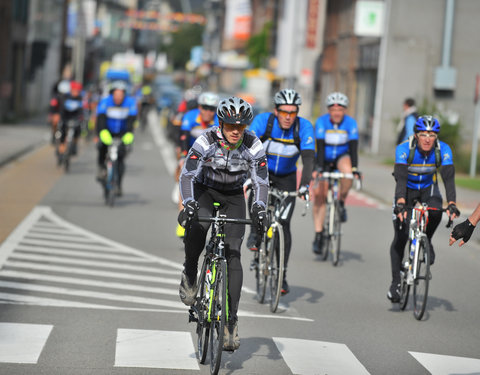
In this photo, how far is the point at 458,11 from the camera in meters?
36.6

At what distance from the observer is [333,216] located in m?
12.8

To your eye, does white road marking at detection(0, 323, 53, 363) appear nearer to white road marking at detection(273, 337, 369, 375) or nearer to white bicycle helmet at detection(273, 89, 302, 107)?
white road marking at detection(273, 337, 369, 375)

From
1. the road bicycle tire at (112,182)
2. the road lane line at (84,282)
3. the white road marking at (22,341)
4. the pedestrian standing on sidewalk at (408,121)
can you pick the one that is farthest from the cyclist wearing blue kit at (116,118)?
the white road marking at (22,341)

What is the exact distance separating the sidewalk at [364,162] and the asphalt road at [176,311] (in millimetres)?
5718

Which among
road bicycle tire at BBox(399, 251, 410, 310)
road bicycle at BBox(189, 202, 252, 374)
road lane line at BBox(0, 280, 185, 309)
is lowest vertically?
road lane line at BBox(0, 280, 185, 309)

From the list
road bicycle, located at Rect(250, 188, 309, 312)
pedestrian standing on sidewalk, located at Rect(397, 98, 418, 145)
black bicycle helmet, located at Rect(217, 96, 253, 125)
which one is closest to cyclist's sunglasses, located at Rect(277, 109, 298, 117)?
road bicycle, located at Rect(250, 188, 309, 312)

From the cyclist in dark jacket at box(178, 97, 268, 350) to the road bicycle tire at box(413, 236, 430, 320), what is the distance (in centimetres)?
244

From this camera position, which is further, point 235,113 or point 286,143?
point 286,143

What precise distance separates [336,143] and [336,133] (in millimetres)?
128

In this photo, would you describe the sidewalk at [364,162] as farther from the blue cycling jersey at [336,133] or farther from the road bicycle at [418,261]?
the road bicycle at [418,261]

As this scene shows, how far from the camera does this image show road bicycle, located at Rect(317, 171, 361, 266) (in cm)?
1259

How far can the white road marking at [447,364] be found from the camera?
24.8 feet

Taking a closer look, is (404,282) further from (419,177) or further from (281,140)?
(281,140)

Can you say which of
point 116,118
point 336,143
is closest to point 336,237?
point 336,143
